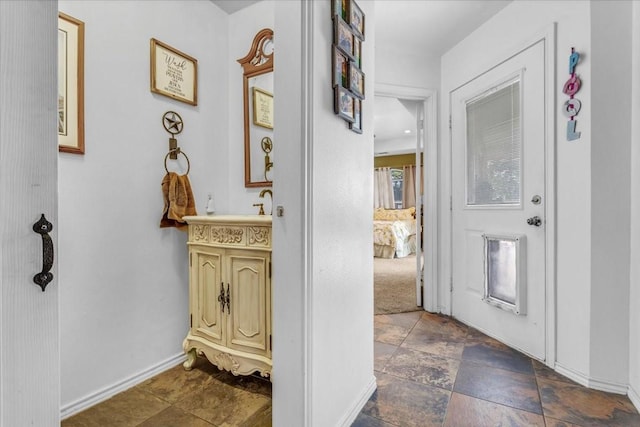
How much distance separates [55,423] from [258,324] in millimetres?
1085

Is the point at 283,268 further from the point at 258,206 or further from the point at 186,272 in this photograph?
the point at 186,272

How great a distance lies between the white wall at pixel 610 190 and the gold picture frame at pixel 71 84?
2.62m

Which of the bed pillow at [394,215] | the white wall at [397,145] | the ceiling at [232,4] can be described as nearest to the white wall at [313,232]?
the ceiling at [232,4]

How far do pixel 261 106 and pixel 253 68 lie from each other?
10.3 inches

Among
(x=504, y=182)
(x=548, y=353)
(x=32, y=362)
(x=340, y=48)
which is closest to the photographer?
(x=32, y=362)

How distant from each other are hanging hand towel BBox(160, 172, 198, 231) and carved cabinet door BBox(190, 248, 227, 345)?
0.24 meters

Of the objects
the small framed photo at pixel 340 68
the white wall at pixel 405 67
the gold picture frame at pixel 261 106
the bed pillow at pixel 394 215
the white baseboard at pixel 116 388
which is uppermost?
the white wall at pixel 405 67

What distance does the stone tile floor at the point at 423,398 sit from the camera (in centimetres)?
146

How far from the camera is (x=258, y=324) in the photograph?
5.20 ft

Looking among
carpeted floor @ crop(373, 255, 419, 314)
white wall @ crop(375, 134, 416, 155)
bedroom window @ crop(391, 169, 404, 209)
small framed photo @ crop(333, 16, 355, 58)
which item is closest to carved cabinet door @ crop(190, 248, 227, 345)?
small framed photo @ crop(333, 16, 355, 58)

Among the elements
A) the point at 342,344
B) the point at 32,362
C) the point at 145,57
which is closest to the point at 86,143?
the point at 145,57

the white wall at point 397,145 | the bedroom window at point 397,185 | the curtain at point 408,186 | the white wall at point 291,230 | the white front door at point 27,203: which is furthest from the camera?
the bedroom window at point 397,185

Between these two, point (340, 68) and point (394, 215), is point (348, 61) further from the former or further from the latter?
point (394, 215)

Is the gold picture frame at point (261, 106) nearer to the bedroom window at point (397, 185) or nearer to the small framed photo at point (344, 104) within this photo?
the small framed photo at point (344, 104)
